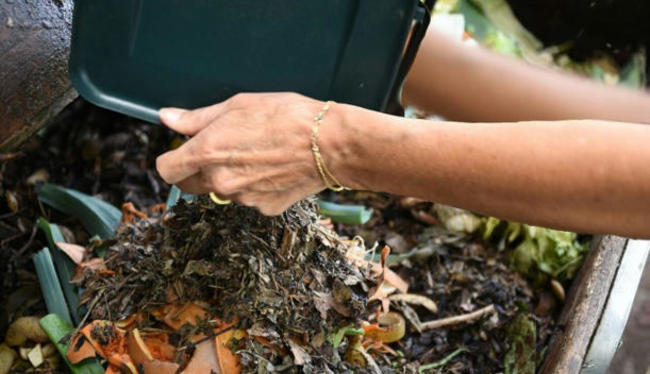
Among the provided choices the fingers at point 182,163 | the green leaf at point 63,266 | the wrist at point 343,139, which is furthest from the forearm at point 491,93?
the green leaf at point 63,266

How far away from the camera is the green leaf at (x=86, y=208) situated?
176 cm

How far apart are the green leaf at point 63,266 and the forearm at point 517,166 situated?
784 millimetres

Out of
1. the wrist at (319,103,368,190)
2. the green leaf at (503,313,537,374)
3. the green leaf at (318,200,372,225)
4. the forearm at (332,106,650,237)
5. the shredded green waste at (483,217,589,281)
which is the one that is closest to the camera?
the forearm at (332,106,650,237)

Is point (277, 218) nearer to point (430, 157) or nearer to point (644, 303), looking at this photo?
point (430, 157)

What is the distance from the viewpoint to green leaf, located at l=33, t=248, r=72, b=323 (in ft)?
5.21

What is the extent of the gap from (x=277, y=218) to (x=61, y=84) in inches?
23.2

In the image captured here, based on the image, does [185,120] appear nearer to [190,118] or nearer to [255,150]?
[190,118]

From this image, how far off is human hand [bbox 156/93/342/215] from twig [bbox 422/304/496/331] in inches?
29.3

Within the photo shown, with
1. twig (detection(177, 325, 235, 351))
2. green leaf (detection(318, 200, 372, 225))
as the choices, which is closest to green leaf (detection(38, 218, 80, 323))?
twig (detection(177, 325, 235, 351))

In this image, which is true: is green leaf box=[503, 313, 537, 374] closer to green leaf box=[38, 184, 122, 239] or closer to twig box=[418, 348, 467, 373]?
twig box=[418, 348, 467, 373]

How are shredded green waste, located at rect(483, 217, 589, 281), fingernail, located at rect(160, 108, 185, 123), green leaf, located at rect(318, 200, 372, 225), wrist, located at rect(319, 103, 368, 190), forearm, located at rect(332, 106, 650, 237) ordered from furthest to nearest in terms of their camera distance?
shredded green waste, located at rect(483, 217, 589, 281), green leaf, located at rect(318, 200, 372, 225), fingernail, located at rect(160, 108, 185, 123), wrist, located at rect(319, 103, 368, 190), forearm, located at rect(332, 106, 650, 237)

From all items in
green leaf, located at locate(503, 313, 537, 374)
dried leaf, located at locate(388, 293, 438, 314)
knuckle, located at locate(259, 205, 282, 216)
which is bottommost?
green leaf, located at locate(503, 313, 537, 374)

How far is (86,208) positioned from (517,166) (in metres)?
1.14

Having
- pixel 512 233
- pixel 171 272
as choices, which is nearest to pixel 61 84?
pixel 171 272
